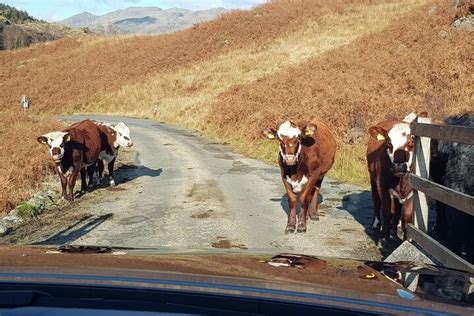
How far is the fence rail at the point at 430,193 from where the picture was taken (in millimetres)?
4941

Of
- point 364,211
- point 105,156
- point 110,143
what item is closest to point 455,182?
point 364,211

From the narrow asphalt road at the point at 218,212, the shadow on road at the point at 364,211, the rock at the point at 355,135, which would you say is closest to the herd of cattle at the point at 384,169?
the shadow on road at the point at 364,211

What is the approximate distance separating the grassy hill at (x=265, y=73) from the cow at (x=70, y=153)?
985 mm

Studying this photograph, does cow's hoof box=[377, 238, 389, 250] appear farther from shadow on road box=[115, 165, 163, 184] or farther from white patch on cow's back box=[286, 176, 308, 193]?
shadow on road box=[115, 165, 163, 184]

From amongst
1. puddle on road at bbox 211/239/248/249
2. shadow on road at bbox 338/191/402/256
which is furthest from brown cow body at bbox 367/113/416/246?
puddle on road at bbox 211/239/248/249

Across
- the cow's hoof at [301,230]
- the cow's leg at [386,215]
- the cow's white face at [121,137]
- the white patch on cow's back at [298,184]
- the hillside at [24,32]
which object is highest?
the hillside at [24,32]

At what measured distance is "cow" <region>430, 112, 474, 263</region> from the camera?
6516 mm

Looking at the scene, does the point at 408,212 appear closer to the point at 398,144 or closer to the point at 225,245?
the point at 398,144

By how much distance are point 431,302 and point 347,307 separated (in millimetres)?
378

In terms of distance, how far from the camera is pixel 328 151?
10.3 m

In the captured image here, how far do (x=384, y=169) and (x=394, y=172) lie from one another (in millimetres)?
474

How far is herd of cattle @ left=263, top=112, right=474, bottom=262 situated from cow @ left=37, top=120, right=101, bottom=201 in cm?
504

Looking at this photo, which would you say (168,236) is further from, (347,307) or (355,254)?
(347,307)

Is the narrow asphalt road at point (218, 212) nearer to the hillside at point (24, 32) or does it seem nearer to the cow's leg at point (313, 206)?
the cow's leg at point (313, 206)
